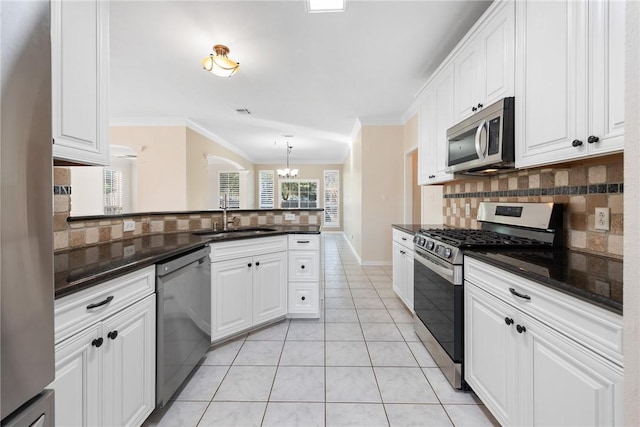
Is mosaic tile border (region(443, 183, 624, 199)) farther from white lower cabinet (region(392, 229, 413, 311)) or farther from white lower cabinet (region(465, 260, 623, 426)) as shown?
white lower cabinet (region(392, 229, 413, 311))

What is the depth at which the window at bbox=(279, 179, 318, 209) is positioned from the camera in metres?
10.2

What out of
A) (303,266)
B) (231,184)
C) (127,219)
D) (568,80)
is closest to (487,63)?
(568,80)

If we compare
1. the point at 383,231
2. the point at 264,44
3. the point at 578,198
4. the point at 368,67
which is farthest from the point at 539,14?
the point at 383,231

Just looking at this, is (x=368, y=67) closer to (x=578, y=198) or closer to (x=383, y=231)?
(x=578, y=198)

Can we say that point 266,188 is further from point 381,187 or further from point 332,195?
point 381,187

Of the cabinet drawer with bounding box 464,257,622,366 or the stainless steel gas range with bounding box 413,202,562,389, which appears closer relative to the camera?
the cabinet drawer with bounding box 464,257,622,366

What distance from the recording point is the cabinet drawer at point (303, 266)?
8.72 ft

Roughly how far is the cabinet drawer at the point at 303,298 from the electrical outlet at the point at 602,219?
2074 mm

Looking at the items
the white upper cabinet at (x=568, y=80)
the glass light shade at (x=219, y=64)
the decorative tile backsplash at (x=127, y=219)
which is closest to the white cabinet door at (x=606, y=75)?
the white upper cabinet at (x=568, y=80)

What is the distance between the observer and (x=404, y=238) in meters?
2.81

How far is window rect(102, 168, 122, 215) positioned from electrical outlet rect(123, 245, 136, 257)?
23.3 feet

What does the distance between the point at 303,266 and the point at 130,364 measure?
63.3 inches

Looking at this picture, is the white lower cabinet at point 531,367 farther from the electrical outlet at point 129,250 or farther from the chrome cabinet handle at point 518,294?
the electrical outlet at point 129,250

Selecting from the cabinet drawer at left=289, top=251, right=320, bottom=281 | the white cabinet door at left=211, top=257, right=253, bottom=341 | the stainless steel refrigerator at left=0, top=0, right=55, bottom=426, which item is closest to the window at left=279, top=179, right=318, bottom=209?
the cabinet drawer at left=289, top=251, right=320, bottom=281
